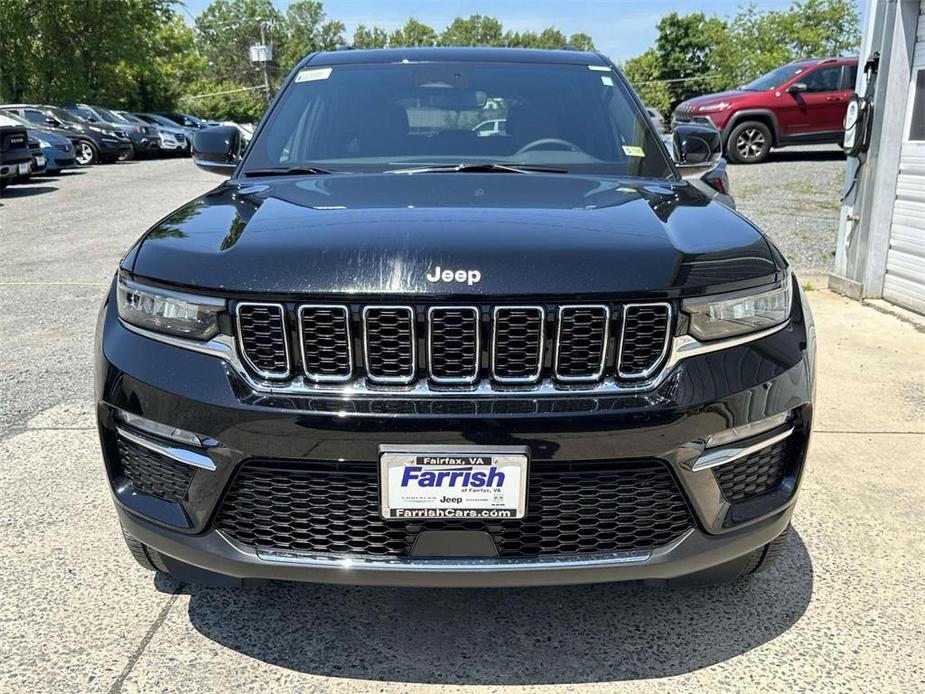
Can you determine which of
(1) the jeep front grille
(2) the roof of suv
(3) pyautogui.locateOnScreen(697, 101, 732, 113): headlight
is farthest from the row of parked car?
(1) the jeep front grille

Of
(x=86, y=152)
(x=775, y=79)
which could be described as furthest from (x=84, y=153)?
(x=775, y=79)

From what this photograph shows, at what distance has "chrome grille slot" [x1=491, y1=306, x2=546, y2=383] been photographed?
1.99 meters

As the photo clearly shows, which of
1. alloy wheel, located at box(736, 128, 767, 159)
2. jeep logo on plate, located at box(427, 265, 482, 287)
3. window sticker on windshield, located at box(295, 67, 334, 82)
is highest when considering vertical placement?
window sticker on windshield, located at box(295, 67, 334, 82)

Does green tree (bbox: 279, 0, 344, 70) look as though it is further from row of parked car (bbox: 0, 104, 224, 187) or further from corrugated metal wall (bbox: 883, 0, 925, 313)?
corrugated metal wall (bbox: 883, 0, 925, 313)

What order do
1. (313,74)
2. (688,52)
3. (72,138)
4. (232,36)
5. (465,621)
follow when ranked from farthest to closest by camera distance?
(232,36) < (688,52) < (72,138) < (313,74) < (465,621)

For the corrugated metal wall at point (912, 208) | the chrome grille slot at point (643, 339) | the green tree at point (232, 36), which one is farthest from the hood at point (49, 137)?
the green tree at point (232, 36)

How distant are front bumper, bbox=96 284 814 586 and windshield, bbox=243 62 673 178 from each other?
1.22m

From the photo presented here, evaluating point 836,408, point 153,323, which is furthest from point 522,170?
point 836,408

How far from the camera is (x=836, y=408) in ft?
14.3

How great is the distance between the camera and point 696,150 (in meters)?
3.50

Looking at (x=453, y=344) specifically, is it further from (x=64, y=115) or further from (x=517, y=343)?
(x=64, y=115)

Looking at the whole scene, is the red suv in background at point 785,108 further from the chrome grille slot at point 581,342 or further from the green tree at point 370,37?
the green tree at point 370,37

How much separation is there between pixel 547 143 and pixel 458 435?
1687mm

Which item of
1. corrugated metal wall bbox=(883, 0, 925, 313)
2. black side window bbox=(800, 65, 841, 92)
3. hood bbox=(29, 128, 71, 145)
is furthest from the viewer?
hood bbox=(29, 128, 71, 145)
